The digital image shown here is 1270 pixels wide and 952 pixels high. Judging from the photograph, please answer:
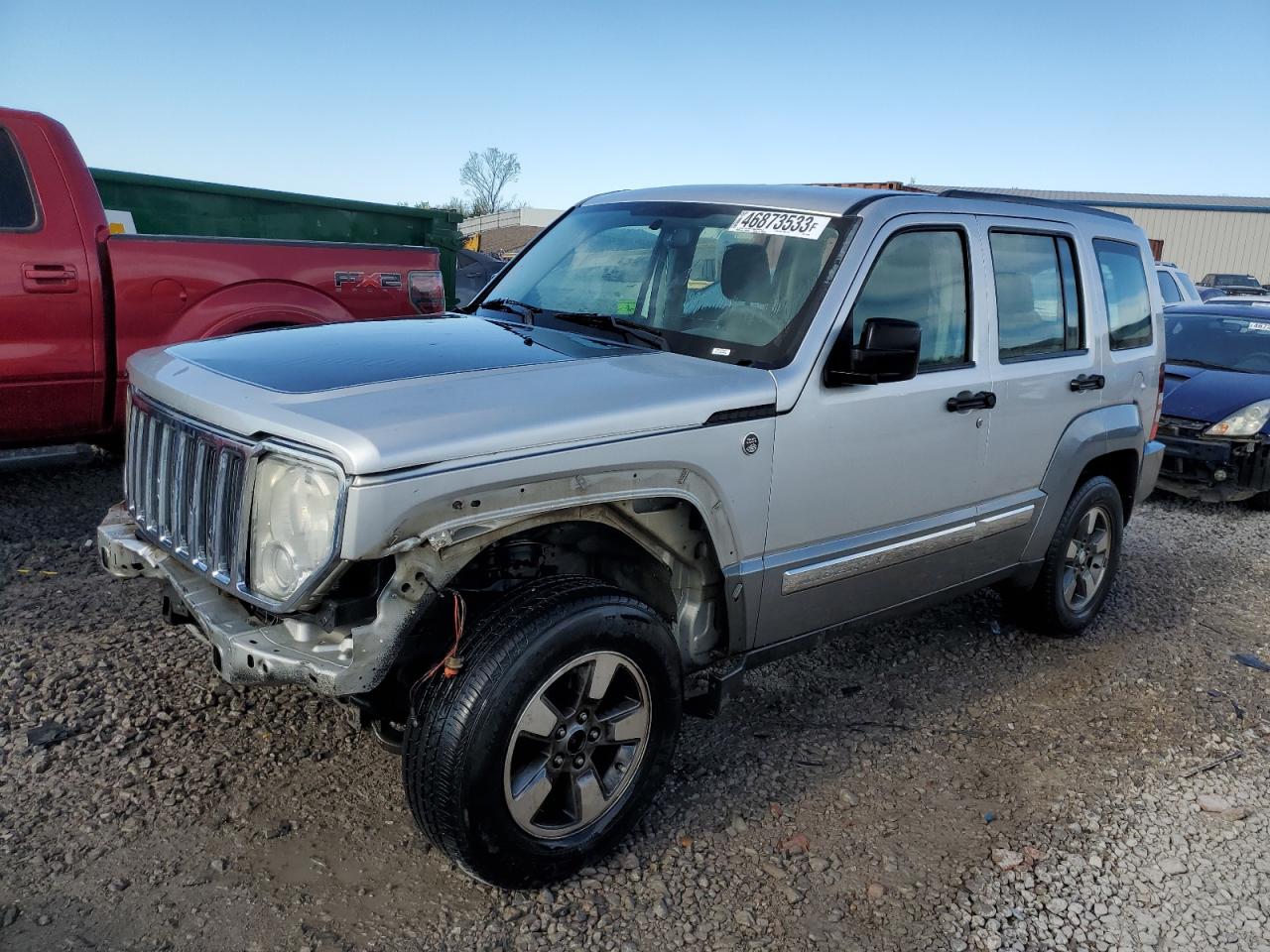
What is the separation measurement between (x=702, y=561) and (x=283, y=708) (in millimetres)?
1700

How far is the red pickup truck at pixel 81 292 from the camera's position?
5.25 m

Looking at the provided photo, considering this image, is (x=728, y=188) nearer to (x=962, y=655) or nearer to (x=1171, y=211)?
(x=962, y=655)

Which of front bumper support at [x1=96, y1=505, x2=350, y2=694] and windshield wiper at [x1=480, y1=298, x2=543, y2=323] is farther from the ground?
windshield wiper at [x1=480, y1=298, x2=543, y2=323]

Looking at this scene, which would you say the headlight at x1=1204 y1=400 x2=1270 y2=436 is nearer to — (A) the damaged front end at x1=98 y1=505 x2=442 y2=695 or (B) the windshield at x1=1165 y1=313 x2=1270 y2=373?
(B) the windshield at x1=1165 y1=313 x2=1270 y2=373

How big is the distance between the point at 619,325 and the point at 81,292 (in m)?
3.38

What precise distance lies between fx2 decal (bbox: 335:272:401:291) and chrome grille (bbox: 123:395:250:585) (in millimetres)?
2843

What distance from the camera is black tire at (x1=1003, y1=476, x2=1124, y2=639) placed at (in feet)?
15.5

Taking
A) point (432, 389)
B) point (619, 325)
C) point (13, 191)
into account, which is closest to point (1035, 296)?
point (619, 325)

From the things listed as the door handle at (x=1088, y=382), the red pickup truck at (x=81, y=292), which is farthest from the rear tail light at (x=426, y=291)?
the door handle at (x=1088, y=382)

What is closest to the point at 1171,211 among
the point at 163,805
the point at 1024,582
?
the point at 1024,582

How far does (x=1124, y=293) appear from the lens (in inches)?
195

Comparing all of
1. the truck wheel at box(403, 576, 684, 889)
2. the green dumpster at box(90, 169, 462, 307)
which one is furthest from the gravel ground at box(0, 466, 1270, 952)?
the green dumpster at box(90, 169, 462, 307)

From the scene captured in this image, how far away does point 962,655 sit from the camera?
4809 mm

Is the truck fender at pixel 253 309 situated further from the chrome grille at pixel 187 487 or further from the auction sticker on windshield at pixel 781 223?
the auction sticker on windshield at pixel 781 223
